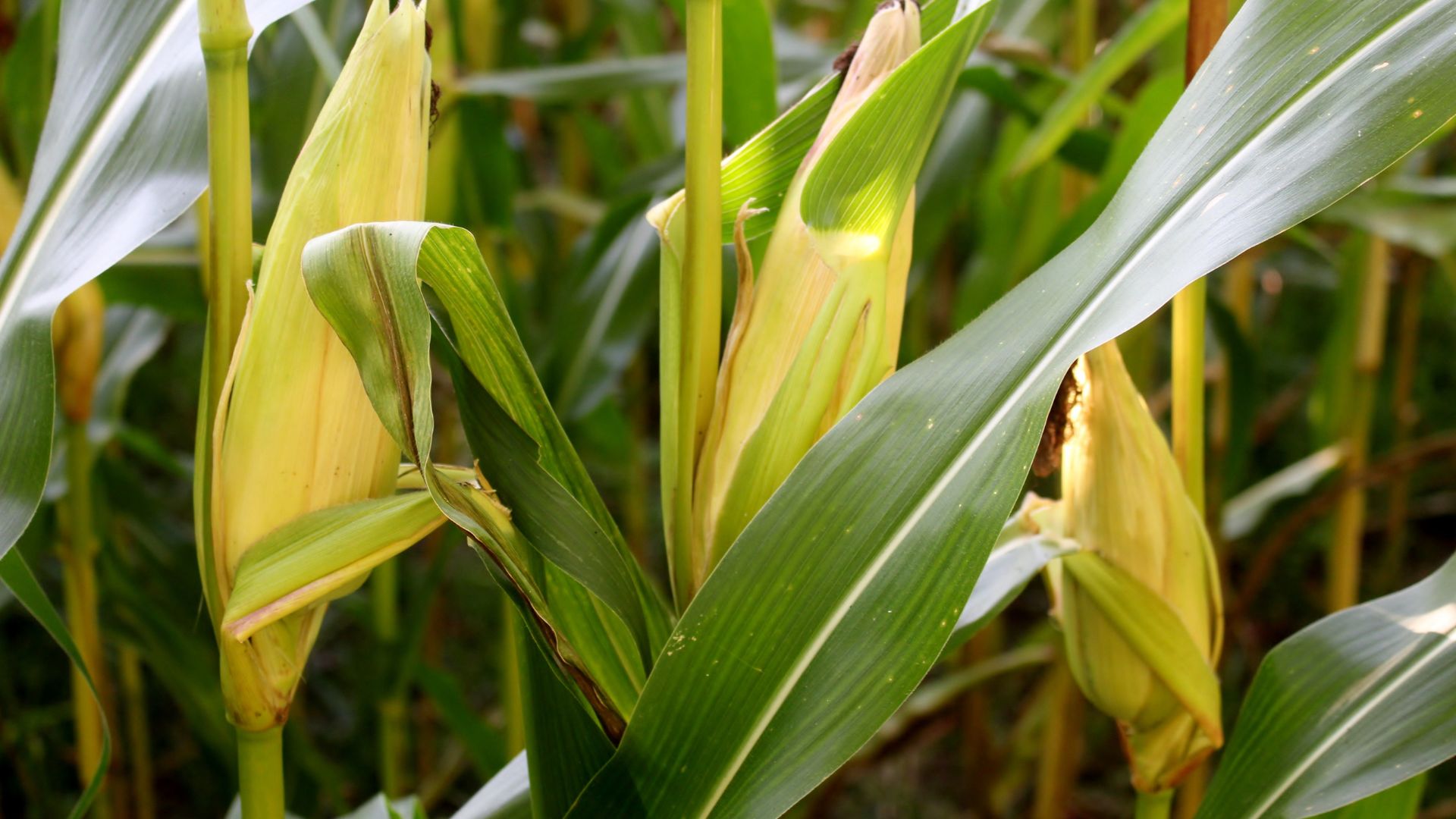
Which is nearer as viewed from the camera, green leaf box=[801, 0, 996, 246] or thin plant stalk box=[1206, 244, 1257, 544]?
green leaf box=[801, 0, 996, 246]

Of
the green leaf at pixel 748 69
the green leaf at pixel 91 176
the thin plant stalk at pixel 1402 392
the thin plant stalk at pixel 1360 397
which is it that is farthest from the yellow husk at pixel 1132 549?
the thin plant stalk at pixel 1402 392

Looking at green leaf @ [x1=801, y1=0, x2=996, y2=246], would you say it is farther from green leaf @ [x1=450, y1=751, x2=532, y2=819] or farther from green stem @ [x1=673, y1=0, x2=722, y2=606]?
green leaf @ [x1=450, y1=751, x2=532, y2=819]

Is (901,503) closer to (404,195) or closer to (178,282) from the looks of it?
(404,195)

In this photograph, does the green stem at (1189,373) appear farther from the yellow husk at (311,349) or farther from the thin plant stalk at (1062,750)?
the thin plant stalk at (1062,750)

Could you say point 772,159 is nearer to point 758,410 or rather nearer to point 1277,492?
point 758,410

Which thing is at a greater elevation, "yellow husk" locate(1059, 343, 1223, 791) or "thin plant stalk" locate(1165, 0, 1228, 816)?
"thin plant stalk" locate(1165, 0, 1228, 816)

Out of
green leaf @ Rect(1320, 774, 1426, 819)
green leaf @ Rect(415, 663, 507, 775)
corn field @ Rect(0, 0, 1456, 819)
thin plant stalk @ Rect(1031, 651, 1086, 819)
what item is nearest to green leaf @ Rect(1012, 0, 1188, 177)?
corn field @ Rect(0, 0, 1456, 819)
